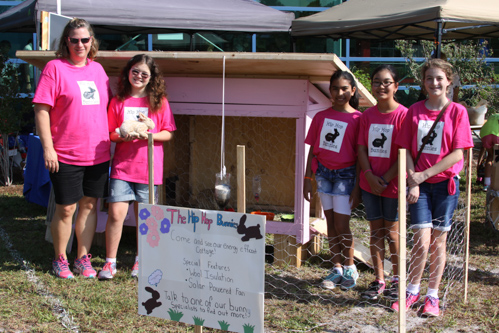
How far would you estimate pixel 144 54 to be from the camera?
3.45 metres

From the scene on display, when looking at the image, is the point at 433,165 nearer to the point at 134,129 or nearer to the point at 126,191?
the point at 134,129

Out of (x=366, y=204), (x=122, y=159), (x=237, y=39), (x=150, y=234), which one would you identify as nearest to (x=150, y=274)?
(x=150, y=234)

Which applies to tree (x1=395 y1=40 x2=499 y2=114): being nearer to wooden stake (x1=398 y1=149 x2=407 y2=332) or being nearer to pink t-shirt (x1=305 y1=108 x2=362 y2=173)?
pink t-shirt (x1=305 y1=108 x2=362 y2=173)

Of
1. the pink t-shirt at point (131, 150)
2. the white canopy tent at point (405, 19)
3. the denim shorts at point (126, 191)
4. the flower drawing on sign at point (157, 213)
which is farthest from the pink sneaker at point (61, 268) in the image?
the white canopy tent at point (405, 19)

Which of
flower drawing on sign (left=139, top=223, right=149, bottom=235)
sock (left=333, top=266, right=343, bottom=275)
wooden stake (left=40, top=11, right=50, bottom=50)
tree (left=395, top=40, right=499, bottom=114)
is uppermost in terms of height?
tree (left=395, top=40, right=499, bottom=114)

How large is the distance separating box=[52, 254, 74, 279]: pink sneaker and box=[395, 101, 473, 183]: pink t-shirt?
237 centimetres

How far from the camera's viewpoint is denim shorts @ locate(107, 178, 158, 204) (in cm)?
351

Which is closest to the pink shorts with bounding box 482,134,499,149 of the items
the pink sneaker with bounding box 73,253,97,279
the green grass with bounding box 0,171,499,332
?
the green grass with bounding box 0,171,499,332

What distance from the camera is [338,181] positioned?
339 centimetres

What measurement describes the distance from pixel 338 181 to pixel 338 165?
0.11 meters

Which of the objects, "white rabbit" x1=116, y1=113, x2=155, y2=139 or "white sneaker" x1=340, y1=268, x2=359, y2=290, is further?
"white sneaker" x1=340, y1=268, x2=359, y2=290

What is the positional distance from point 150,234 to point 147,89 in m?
1.40

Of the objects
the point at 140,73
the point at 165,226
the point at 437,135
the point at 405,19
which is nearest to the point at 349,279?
the point at 437,135

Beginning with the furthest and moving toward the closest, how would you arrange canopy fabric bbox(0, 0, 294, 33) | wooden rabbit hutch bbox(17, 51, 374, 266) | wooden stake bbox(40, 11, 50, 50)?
canopy fabric bbox(0, 0, 294, 33), wooden stake bbox(40, 11, 50, 50), wooden rabbit hutch bbox(17, 51, 374, 266)
